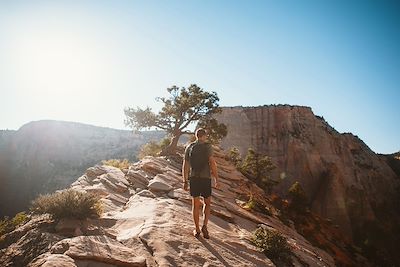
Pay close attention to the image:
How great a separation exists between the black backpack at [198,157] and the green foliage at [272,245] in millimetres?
2909

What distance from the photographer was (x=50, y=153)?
278 feet

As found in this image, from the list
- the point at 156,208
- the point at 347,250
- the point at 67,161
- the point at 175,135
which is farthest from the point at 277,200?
the point at 67,161

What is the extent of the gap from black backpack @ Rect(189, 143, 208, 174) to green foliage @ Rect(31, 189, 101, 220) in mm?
2741

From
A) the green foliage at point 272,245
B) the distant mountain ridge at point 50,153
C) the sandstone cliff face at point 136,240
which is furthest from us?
the distant mountain ridge at point 50,153

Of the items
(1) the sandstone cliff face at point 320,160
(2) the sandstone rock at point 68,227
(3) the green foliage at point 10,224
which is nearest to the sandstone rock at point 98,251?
(2) the sandstone rock at point 68,227

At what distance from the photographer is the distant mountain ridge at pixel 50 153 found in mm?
69125

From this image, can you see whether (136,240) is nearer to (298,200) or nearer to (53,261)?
(53,261)

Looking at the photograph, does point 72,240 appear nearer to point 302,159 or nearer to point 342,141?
point 302,159

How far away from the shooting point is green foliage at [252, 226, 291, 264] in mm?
7326

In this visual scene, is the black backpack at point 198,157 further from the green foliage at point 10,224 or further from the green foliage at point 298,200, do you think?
the green foliage at point 298,200

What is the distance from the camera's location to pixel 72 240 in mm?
5086

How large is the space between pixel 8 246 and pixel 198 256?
3.84 metres

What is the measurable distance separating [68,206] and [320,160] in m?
56.6

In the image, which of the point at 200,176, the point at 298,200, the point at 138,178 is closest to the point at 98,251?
the point at 200,176
